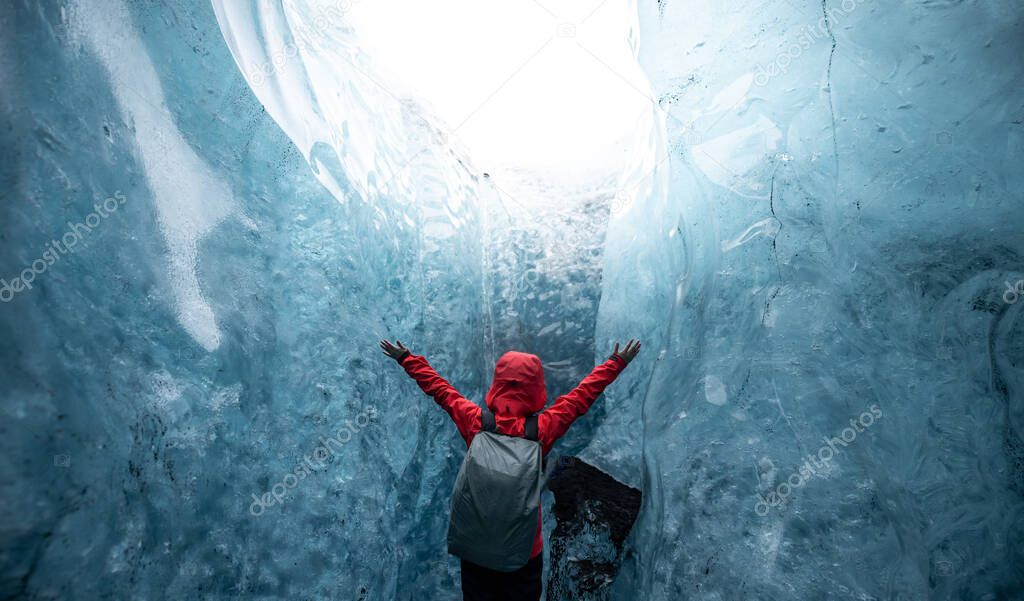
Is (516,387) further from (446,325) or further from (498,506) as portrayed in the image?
(446,325)

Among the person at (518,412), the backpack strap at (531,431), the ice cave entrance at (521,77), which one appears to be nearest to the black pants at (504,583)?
the person at (518,412)

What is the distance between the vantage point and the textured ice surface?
4.82 feet

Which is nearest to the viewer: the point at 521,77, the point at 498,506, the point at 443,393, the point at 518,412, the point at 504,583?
the point at 498,506

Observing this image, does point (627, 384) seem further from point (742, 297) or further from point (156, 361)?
point (156, 361)

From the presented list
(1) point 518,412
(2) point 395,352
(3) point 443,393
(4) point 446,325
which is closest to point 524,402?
(1) point 518,412

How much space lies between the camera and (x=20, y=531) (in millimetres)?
1214

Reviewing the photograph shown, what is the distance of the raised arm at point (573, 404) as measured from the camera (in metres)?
2.06

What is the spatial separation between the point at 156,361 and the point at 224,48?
1.58 meters

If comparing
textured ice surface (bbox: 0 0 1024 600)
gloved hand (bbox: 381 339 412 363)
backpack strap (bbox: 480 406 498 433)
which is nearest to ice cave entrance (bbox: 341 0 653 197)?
textured ice surface (bbox: 0 0 1024 600)

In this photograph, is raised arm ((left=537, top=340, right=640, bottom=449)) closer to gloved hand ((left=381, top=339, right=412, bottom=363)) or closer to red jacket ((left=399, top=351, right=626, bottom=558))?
red jacket ((left=399, top=351, right=626, bottom=558))

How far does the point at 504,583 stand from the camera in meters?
1.95

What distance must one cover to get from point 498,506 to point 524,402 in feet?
1.47

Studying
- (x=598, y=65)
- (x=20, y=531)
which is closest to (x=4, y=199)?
(x=20, y=531)

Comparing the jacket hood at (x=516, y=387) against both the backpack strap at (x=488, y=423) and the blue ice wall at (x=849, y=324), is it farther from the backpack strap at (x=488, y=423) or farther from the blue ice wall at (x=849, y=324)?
the blue ice wall at (x=849, y=324)
